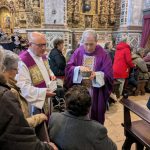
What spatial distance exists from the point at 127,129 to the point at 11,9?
8.24 meters

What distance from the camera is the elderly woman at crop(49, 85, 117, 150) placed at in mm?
1291

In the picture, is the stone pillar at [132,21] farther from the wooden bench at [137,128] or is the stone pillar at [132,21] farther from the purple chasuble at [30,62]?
the purple chasuble at [30,62]

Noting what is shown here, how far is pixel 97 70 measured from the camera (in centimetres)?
255

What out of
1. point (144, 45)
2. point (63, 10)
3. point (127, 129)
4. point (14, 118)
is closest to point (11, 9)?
point (63, 10)

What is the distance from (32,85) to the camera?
6.76ft

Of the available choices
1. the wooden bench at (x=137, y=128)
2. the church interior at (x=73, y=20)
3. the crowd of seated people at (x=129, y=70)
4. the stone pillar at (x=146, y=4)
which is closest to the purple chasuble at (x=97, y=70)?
the wooden bench at (x=137, y=128)

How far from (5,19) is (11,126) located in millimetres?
9206

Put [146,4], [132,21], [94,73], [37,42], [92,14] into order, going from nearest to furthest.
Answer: [37,42], [94,73], [146,4], [132,21], [92,14]

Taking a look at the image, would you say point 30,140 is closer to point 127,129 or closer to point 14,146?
point 14,146

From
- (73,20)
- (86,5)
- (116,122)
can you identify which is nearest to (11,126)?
(116,122)

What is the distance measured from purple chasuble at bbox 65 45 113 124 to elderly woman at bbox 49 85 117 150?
47.9 inches

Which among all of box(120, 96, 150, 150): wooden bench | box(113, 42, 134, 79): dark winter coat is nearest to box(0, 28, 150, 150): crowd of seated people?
box(120, 96, 150, 150): wooden bench

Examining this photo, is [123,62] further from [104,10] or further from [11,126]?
[104,10]

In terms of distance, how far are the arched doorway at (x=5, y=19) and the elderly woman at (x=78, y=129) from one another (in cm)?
862
